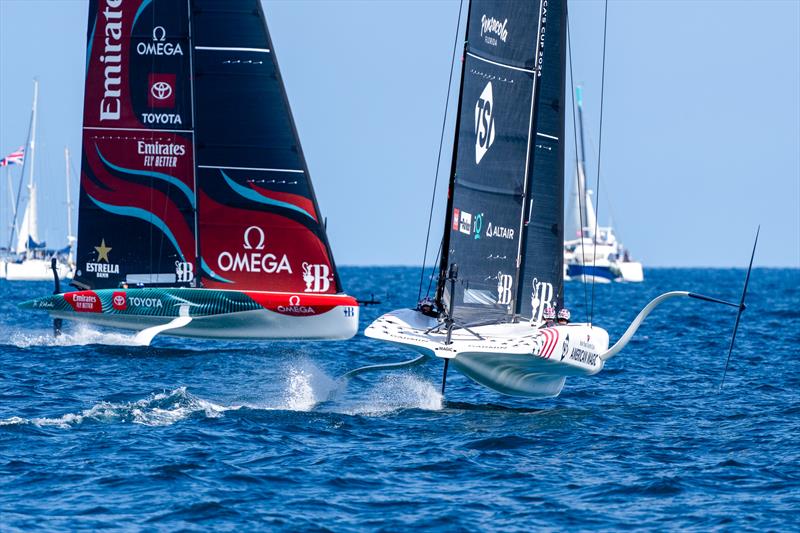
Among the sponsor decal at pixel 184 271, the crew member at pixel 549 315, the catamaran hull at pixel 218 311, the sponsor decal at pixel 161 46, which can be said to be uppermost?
the sponsor decal at pixel 161 46

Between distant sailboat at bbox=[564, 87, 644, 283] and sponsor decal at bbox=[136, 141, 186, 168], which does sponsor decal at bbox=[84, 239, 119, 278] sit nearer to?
sponsor decal at bbox=[136, 141, 186, 168]

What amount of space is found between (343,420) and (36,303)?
11.4 meters

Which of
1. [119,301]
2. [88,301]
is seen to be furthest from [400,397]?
[88,301]

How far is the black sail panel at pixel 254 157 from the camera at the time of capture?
26.0 metres

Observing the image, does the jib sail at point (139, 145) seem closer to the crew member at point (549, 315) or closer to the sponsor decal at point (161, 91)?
the sponsor decal at point (161, 91)

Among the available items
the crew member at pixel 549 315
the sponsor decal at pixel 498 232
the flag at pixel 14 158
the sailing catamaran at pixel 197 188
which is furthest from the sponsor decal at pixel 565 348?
the flag at pixel 14 158

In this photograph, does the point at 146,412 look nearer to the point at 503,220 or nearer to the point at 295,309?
the point at 503,220

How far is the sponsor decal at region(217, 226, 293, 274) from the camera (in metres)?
26.1

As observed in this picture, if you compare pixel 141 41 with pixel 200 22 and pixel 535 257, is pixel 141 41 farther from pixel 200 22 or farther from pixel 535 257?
pixel 535 257

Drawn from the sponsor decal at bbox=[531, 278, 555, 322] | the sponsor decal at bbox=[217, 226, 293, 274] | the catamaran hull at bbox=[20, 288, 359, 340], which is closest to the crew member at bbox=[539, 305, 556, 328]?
the sponsor decal at bbox=[531, 278, 555, 322]

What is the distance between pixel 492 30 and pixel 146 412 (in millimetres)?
7169

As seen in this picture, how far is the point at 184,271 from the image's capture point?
87.7 feet

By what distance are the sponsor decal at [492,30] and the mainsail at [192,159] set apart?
8321 mm

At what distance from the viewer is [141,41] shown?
1055 inches
